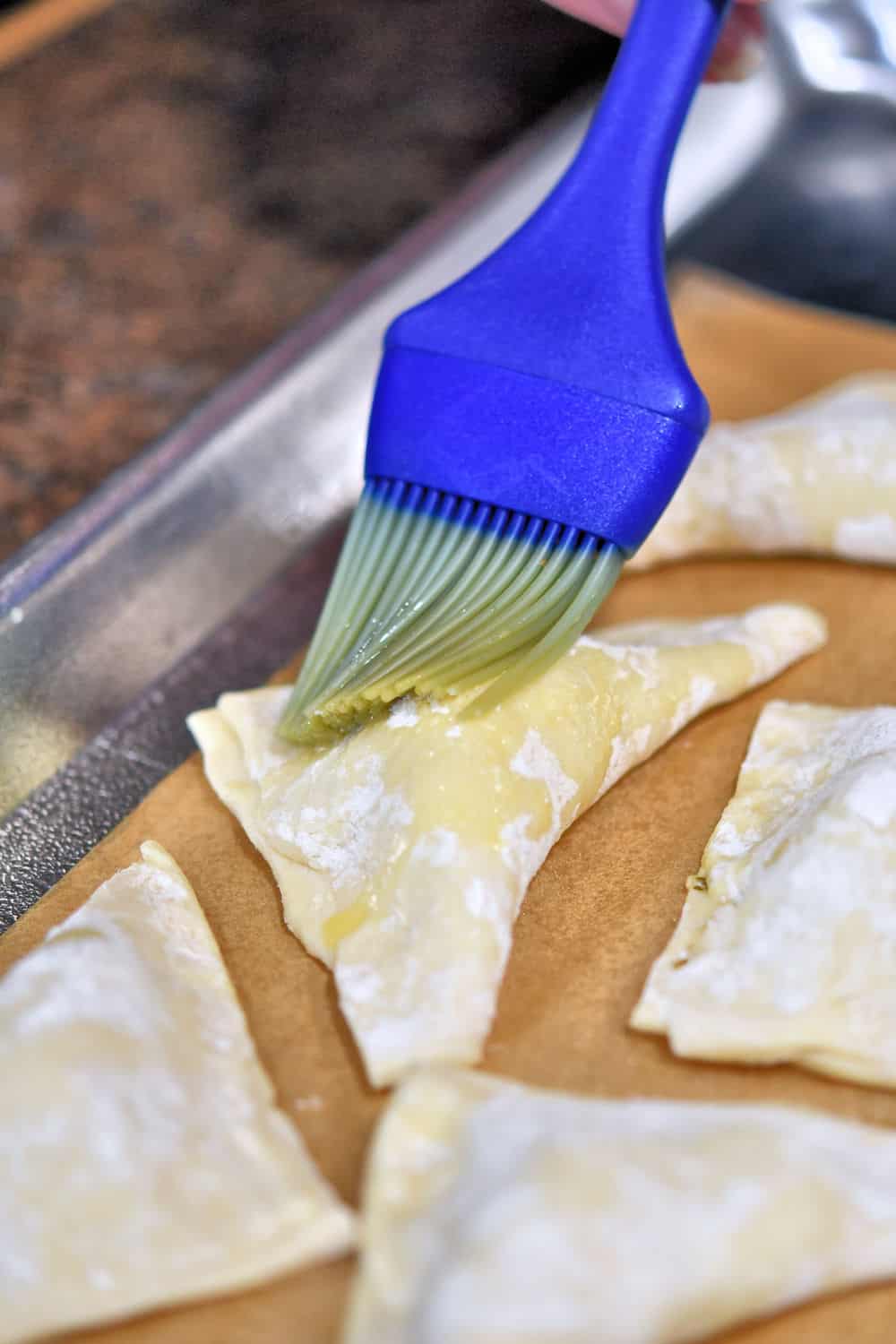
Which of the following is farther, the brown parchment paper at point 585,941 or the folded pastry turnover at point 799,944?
the folded pastry turnover at point 799,944

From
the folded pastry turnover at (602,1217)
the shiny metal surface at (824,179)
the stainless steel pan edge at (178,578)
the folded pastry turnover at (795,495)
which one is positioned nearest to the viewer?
the folded pastry turnover at (602,1217)

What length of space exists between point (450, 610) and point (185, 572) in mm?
456

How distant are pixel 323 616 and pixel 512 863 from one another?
11.2 inches

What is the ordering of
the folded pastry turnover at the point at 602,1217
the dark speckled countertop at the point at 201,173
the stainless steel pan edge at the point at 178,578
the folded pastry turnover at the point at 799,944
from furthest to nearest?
the dark speckled countertop at the point at 201,173 → the stainless steel pan edge at the point at 178,578 → the folded pastry turnover at the point at 799,944 → the folded pastry turnover at the point at 602,1217

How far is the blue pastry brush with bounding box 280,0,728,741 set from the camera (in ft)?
3.63

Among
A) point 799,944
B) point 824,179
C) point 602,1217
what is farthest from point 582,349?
point 824,179

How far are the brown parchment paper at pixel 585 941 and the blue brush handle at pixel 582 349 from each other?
285mm

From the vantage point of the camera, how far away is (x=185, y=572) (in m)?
1.44

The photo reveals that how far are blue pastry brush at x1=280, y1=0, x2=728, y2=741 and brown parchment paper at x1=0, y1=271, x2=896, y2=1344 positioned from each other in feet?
0.58

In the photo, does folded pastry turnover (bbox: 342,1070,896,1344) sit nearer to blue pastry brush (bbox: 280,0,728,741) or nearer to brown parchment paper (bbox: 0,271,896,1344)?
brown parchment paper (bbox: 0,271,896,1344)

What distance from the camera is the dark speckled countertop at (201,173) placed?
1.72 meters

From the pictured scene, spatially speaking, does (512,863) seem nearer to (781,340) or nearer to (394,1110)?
(394,1110)

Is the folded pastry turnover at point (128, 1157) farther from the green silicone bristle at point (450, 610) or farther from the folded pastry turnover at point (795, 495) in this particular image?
the folded pastry turnover at point (795, 495)

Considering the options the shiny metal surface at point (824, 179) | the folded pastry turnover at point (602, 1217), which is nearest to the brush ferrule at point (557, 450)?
the folded pastry turnover at point (602, 1217)
